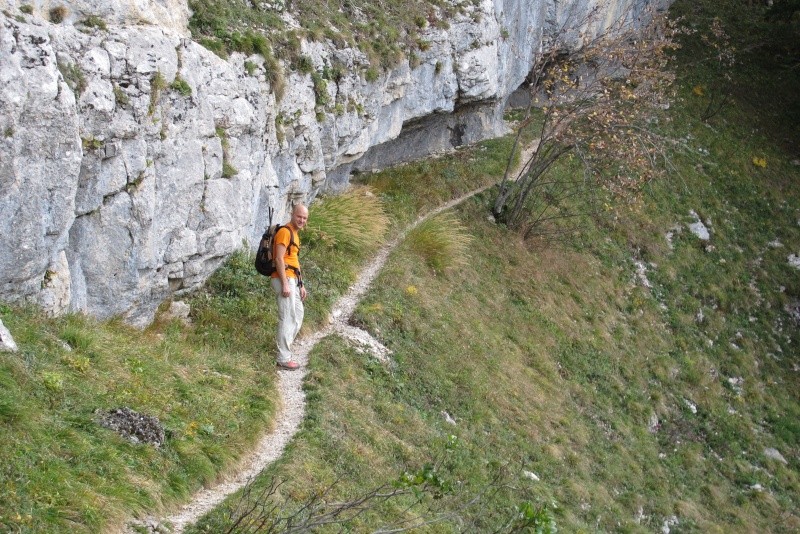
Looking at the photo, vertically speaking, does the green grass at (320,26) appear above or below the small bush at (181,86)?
above

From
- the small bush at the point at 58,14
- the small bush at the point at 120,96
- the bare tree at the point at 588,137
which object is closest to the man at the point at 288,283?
the small bush at the point at 120,96

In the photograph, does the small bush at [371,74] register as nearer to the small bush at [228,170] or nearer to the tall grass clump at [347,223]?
the tall grass clump at [347,223]

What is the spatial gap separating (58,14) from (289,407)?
605 cm

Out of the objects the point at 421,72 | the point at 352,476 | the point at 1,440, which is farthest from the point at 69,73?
the point at 421,72

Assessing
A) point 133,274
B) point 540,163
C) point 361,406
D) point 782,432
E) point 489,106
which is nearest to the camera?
point 133,274

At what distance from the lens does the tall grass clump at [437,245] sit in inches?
752

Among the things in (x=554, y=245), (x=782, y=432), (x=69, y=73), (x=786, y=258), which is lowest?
(x=782, y=432)

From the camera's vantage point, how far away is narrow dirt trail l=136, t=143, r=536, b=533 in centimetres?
772

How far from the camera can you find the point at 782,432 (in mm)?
21109

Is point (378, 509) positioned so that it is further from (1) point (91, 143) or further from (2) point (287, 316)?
(1) point (91, 143)

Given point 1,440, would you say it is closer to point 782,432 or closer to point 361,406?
point 361,406

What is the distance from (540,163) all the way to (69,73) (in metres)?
16.3

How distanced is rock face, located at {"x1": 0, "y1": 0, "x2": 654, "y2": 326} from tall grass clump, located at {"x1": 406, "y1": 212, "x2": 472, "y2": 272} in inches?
130

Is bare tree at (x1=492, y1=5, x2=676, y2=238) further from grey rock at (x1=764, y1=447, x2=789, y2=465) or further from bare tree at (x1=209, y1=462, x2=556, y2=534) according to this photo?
bare tree at (x1=209, y1=462, x2=556, y2=534)
